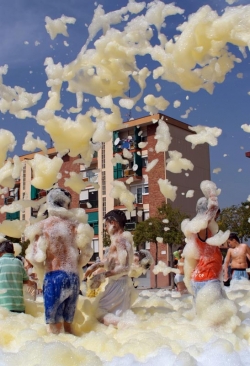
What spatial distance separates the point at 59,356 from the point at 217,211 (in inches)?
91.7

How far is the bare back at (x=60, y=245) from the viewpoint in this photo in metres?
5.19

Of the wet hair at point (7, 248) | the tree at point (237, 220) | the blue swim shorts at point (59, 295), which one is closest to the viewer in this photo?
the blue swim shorts at point (59, 295)

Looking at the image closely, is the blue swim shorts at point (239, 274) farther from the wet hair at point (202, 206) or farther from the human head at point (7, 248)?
the human head at point (7, 248)

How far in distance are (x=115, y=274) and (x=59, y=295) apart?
1039 millimetres

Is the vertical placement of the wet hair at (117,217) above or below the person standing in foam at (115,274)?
above

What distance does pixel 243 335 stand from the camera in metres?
4.94

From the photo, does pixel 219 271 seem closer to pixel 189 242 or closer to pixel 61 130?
pixel 189 242

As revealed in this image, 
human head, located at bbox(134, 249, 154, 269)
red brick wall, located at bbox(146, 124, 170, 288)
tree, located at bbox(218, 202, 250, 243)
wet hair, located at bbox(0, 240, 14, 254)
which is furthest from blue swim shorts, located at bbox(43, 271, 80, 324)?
red brick wall, located at bbox(146, 124, 170, 288)

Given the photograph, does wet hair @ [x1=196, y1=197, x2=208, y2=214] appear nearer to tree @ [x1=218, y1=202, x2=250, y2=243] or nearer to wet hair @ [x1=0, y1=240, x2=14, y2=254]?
wet hair @ [x1=0, y1=240, x2=14, y2=254]

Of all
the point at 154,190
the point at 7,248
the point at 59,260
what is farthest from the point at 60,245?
the point at 154,190

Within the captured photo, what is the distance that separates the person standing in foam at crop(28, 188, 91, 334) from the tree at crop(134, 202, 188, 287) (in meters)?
20.2

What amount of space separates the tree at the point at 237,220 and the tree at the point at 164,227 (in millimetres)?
2065

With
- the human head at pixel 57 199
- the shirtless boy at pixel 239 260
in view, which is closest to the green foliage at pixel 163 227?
the shirtless boy at pixel 239 260

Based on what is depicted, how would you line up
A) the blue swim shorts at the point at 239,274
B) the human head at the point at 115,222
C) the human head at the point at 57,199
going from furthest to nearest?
the blue swim shorts at the point at 239,274, the human head at the point at 115,222, the human head at the point at 57,199
